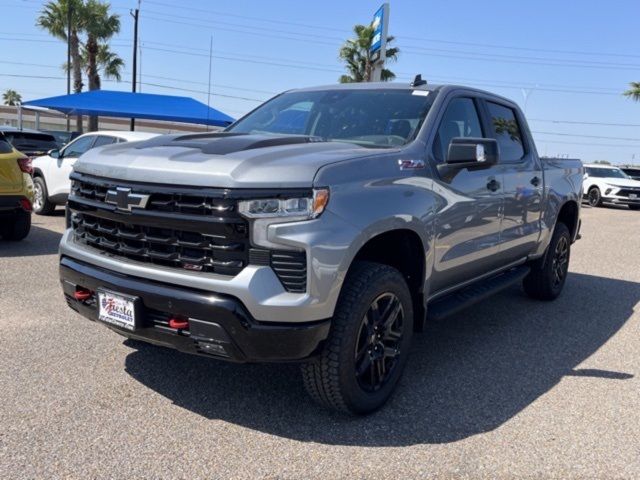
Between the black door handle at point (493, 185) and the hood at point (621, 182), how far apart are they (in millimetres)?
19917

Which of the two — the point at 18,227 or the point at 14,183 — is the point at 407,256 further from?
the point at 18,227

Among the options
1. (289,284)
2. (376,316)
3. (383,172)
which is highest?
(383,172)

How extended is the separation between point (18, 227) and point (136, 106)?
13.1 metres

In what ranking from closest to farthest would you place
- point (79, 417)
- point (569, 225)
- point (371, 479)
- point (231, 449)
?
point (371, 479)
point (231, 449)
point (79, 417)
point (569, 225)

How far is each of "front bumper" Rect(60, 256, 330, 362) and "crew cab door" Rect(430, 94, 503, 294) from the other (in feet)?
4.29

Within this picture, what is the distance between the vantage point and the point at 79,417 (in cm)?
326

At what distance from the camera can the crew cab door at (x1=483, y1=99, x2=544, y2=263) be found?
16.2 ft

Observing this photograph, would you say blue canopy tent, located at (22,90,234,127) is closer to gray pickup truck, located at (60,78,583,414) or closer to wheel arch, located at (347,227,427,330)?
gray pickup truck, located at (60,78,583,414)

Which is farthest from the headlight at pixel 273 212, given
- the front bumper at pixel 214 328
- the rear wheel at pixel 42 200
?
the rear wheel at pixel 42 200

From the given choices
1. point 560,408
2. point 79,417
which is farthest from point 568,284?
point 79,417

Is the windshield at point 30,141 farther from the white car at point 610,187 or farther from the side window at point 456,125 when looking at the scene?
the white car at point 610,187

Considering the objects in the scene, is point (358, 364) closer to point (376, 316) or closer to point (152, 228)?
point (376, 316)

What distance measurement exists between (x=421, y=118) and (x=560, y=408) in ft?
6.57

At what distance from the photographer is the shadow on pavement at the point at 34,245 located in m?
7.59
